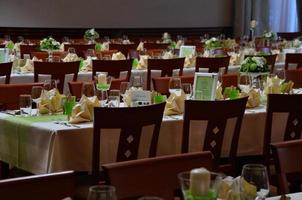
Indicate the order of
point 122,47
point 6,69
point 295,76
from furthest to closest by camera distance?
point 122,47 < point 295,76 < point 6,69

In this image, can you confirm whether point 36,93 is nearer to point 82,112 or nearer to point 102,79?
point 82,112

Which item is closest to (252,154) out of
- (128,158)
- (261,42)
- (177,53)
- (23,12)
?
(128,158)

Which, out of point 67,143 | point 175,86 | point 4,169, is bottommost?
point 4,169

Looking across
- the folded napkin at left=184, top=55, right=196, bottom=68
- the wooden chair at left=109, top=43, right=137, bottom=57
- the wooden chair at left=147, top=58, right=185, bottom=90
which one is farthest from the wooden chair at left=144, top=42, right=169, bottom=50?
the wooden chair at left=147, top=58, right=185, bottom=90

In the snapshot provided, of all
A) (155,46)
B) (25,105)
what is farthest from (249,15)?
(25,105)

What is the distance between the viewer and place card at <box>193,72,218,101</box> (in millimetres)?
4566

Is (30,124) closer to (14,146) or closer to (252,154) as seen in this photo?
(14,146)

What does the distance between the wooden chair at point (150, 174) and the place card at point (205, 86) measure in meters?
1.84

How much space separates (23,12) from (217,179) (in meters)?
11.8

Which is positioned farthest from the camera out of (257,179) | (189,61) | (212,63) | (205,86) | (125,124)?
(189,61)

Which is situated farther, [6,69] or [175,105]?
[6,69]

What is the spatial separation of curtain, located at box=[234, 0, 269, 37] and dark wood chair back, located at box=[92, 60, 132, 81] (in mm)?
9204

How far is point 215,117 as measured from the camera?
402 cm

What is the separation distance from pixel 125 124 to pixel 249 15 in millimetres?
12391
